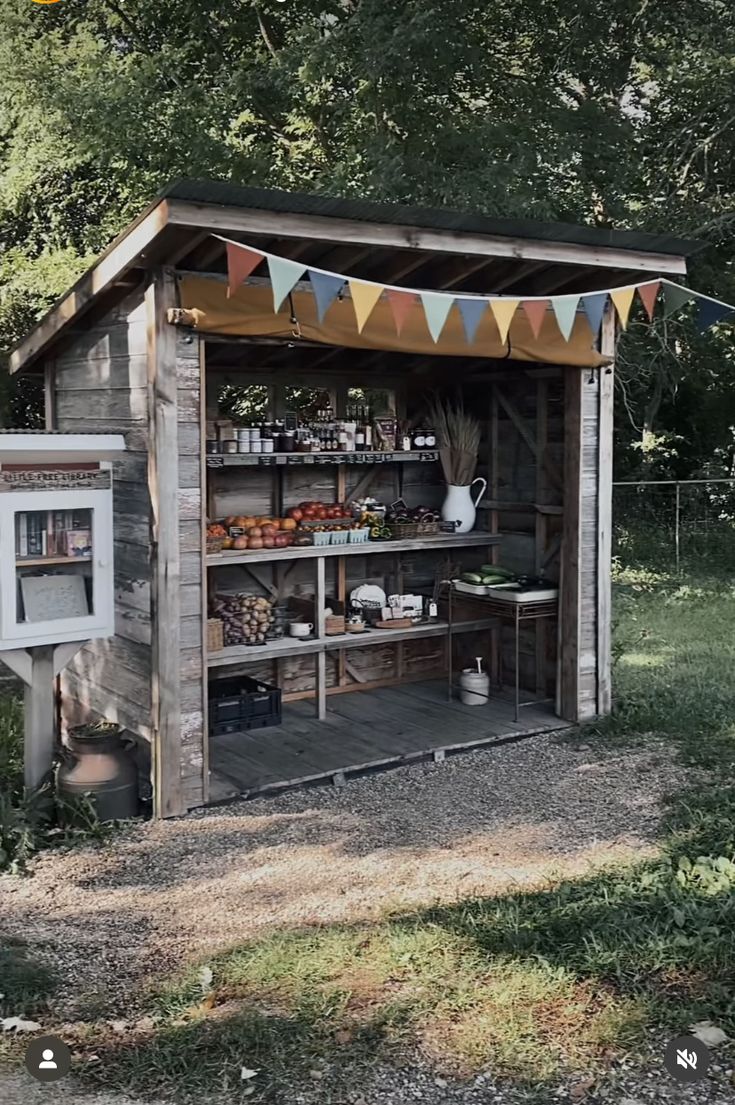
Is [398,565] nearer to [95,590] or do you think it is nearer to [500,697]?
[500,697]

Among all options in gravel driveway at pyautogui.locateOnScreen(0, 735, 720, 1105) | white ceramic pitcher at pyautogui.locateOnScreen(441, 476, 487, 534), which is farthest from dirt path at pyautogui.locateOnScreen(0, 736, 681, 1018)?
white ceramic pitcher at pyautogui.locateOnScreen(441, 476, 487, 534)

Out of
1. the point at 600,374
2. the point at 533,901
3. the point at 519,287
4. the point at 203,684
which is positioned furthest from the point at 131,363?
the point at 533,901

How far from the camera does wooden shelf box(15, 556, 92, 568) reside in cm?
516

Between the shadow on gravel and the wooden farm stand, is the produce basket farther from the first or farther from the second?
the shadow on gravel

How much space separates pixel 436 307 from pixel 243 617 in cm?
249

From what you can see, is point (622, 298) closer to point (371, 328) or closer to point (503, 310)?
point (503, 310)

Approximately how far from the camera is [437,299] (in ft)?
17.3

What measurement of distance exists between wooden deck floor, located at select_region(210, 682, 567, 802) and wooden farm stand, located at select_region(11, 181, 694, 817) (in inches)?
0.9

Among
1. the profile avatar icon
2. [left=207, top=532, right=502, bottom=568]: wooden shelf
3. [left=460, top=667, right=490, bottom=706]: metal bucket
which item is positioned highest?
[left=207, top=532, right=502, bottom=568]: wooden shelf

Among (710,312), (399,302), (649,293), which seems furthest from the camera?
(710,312)

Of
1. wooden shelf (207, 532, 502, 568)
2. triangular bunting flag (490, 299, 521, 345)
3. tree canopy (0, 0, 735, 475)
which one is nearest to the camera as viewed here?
triangular bunting flag (490, 299, 521, 345)

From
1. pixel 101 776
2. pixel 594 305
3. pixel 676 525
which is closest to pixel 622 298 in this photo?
pixel 594 305

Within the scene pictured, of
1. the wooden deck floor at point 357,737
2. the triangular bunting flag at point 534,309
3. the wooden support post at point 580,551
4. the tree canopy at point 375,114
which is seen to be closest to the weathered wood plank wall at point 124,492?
the wooden deck floor at point 357,737

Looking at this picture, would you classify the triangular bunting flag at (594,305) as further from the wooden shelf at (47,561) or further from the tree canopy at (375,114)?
the tree canopy at (375,114)
